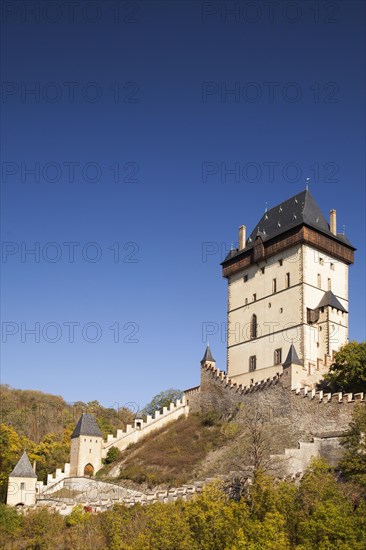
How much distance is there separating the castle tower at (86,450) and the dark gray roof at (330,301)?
1777cm

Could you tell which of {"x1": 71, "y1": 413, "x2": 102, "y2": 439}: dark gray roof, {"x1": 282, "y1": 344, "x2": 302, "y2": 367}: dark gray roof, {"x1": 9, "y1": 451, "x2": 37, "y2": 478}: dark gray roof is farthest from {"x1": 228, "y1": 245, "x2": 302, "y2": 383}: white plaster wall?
{"x1": 9, "y1": 451, "x2": 37, "y2": 478}: dark gray roof

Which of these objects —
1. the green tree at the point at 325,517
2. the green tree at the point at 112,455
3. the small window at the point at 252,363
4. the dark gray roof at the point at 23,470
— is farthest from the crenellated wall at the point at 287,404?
the dark gray roof at the point at 23,470

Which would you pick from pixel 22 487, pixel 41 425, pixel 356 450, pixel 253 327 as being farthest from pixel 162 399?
pixel 356 450

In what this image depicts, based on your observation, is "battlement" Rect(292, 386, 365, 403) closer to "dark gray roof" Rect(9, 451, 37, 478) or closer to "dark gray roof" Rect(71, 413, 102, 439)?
"dark gray roof" Rect(71, 413, 102, 439)

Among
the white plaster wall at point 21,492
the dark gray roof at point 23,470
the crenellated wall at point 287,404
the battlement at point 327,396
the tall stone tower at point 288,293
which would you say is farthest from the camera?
the tall stone tower at point 288,293

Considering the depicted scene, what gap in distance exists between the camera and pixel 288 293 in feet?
180

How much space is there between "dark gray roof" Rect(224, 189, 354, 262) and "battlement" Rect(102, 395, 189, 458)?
12.7m

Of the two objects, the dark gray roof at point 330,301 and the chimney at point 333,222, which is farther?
the chimney at point 333,222

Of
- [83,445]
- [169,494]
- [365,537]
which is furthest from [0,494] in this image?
[365,537]

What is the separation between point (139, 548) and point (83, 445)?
793 inches

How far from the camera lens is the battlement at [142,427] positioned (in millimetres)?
55219

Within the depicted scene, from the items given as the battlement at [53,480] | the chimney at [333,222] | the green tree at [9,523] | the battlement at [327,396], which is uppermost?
the chimney at [333,222]

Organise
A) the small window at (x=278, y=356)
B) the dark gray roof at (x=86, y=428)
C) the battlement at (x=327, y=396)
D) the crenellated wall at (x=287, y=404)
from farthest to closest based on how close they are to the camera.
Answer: the small window at (x=278, y=356), the dark gray roof at (x=86, y=428), the crenellated wall at (x=287, y=404), the battlement at (x=327, y=396)

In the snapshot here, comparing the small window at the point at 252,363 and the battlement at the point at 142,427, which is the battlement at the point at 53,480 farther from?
the small window at the point at 252,363
